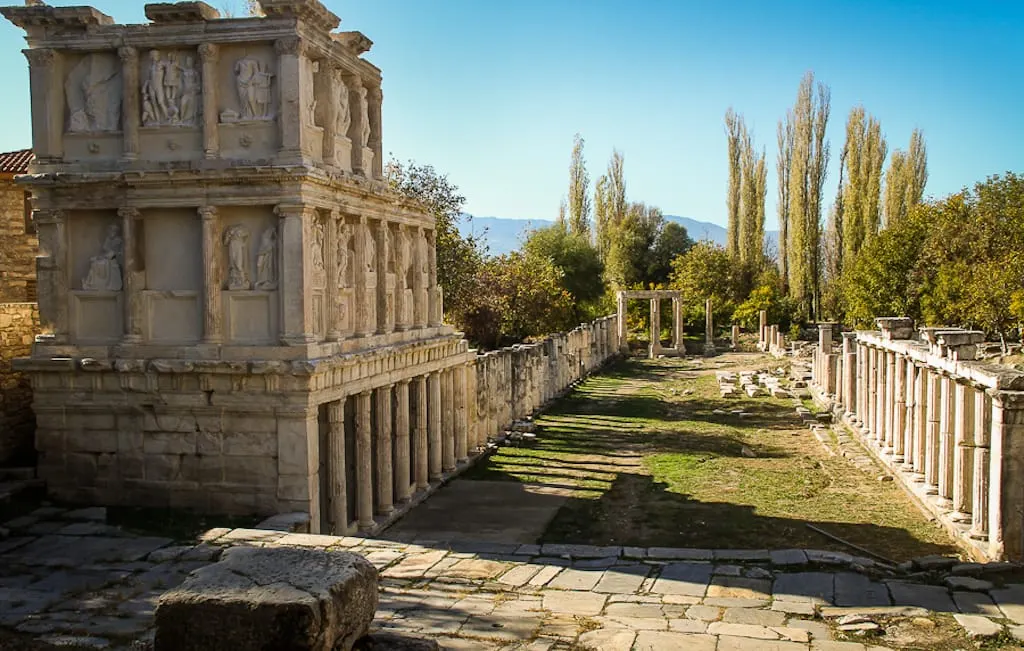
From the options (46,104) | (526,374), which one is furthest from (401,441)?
(526,374)

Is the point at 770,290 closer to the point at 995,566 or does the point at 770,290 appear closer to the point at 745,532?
the point at 745,532

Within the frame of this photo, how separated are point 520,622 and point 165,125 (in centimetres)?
777

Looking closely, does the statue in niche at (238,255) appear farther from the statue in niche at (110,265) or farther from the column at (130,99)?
the column at (130,99)

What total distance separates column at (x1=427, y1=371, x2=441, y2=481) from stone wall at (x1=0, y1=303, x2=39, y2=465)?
6.25 m

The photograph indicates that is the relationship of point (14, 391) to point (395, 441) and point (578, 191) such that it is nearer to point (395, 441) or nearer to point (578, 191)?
point (395, 441)

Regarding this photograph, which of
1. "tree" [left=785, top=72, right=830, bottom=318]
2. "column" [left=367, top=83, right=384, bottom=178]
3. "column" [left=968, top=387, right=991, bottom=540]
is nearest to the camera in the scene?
"column" [left=968, top=387, right=991, bottom=540]

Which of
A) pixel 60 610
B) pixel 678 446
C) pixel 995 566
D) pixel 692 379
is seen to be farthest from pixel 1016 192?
pixel 60 610

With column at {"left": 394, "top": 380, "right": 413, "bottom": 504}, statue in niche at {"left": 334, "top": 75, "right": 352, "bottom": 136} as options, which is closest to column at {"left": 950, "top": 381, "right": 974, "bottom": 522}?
column at {"left": 394, "top": 380, "right": 413, "bottom": 504}

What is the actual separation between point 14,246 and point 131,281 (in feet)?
30.4

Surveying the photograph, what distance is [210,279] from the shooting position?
37.8 feet

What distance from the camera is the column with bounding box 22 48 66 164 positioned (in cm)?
1197

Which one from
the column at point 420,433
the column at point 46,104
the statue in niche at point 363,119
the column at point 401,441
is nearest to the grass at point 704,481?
the column at point 420,433

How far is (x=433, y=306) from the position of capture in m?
16.8

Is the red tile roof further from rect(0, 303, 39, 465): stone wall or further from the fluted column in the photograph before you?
the fluted column
